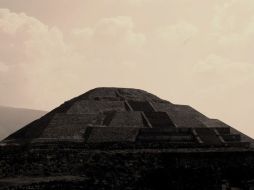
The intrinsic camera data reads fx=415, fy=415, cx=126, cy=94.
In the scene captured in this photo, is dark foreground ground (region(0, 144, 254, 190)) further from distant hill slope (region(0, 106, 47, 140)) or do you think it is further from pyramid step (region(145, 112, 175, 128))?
distant hill slope (region(0, 106, 47, 140))

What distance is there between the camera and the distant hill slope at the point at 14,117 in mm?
115738

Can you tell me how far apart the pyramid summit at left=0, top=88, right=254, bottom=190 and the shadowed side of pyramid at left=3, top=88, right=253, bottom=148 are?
0.18 ft

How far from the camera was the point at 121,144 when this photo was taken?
21.2 metres

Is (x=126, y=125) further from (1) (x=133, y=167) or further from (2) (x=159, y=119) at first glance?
(1) (x=133, y=167)

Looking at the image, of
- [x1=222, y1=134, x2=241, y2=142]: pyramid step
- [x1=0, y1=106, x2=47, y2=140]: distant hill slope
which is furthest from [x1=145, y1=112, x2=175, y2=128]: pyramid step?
[x1=0, y1=106, x2=47, y2=140]: distant hill slope

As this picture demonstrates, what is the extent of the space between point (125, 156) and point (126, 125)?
210 inches

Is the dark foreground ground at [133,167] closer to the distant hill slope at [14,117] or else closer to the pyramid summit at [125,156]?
the pyramid summit at [125,156]

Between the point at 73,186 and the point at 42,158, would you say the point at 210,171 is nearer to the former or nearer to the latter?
the point at 73,186

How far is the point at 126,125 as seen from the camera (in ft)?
80.7

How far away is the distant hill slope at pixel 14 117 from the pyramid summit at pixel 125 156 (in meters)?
85.7

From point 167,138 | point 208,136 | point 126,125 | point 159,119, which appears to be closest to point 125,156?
point 167,138

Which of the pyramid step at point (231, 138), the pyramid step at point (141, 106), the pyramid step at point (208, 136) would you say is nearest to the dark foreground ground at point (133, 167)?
the pyramid step at point (208, 136)

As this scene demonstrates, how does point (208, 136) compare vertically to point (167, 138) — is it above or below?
above

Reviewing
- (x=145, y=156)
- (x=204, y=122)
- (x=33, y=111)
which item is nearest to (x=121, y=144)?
(x=145, y=156)
